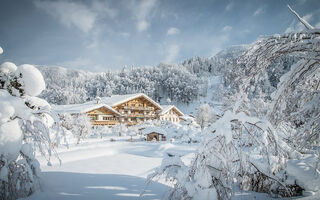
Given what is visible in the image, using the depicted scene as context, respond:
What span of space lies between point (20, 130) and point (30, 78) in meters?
1.68

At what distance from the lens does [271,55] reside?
3314 millimetres

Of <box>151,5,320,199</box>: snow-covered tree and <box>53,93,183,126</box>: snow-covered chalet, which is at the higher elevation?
<box>53,93,183,126</box>: snow-covered chalet

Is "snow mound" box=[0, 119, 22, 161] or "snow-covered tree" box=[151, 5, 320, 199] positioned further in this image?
"snow mound" box=[0, 119, 22, 161]

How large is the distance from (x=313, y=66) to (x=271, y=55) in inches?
27.4

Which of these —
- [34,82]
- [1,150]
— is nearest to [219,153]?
[1,150]

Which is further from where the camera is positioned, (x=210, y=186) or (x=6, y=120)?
(x=6, y=120)

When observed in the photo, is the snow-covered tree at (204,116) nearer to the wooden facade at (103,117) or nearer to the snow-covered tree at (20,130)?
the wooden facade at (103,117)

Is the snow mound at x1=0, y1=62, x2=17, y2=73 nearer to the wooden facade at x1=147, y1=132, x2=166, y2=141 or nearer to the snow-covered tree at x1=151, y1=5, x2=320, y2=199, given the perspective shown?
the snow-covered tree at x1=151, y1=5, x2=320, y2=199

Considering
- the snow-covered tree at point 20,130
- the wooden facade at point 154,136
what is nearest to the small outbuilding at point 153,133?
the wooden facade at point 154,136

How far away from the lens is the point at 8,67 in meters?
5.00

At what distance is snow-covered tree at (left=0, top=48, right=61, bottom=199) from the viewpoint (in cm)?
374

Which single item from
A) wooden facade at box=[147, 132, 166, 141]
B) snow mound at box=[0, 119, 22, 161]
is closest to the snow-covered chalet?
wooden facade at box=[147, 132, 166, 141]

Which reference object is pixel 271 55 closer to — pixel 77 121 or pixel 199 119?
pixel 77 121

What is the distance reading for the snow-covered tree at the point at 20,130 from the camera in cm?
374
